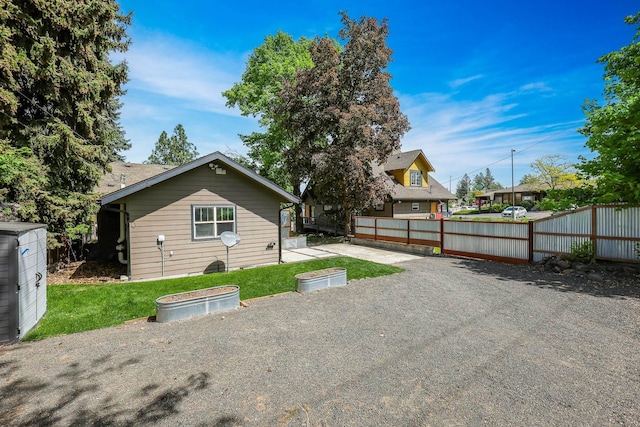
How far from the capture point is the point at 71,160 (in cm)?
1016

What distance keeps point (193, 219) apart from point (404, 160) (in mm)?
19641

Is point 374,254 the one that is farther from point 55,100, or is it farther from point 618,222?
point 55,100

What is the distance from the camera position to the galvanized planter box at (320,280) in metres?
7.67

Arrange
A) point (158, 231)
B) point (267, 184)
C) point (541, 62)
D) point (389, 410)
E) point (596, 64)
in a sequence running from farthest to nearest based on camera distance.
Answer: point (541, 62) < point (596, 64) < point (267, 184) < point (158, 231) < point (389, 410)

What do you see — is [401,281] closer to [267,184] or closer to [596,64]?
[267,184]

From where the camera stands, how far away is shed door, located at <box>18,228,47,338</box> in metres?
4.88

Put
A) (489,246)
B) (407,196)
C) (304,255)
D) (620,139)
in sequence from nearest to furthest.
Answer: (620,139), (489,246), (304,255), (407,196)

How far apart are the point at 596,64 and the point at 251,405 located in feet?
57.6

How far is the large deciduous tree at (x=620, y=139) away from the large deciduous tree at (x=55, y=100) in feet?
54.5

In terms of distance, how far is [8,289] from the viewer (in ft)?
15.2

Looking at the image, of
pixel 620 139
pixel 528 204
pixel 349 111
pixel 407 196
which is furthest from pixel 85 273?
pixel 528 204

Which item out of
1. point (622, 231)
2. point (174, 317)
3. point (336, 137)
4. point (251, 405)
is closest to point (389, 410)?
point (251, 405)

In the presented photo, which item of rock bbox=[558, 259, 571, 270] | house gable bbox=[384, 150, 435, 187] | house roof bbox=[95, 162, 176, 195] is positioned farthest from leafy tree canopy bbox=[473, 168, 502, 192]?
house roof bbox=[95, 162, 176, 195]

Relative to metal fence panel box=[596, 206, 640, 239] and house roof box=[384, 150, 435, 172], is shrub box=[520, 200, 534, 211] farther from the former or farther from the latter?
metal fence panel box=[596, 206, 640, 239]
